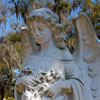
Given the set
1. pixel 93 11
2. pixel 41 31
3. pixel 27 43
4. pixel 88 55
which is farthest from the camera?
pixel 93 11

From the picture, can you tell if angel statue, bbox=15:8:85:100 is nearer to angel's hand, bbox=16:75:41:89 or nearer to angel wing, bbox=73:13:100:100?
angel's hand, bbox=16:75:41:89

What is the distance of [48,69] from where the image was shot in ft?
9.49

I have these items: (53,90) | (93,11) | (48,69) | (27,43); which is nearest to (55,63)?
(48,69)

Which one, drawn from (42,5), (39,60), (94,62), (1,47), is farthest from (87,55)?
(1,47)

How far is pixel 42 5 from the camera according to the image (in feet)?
38.2

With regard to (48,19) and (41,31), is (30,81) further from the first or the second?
(48,19)

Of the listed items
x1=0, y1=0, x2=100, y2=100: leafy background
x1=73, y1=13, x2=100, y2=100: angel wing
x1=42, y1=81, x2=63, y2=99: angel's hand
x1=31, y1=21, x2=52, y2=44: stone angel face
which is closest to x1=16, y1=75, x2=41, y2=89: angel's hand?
x1=42, y1=81, x2=63, y2=99: angel's hand

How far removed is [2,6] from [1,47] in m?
2.73

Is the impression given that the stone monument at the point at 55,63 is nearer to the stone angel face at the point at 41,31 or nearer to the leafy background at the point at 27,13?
the stone angel face at the point at 41,31

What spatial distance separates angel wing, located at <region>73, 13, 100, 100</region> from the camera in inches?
123

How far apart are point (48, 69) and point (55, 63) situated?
0.15m

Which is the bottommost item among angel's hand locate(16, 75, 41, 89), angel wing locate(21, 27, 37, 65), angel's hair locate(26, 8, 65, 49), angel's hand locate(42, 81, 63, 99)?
angel's hand locate(42, 81, 63, 99)

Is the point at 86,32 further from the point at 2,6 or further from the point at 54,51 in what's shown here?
the point at 2,6

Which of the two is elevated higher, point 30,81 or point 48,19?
point 48,19
